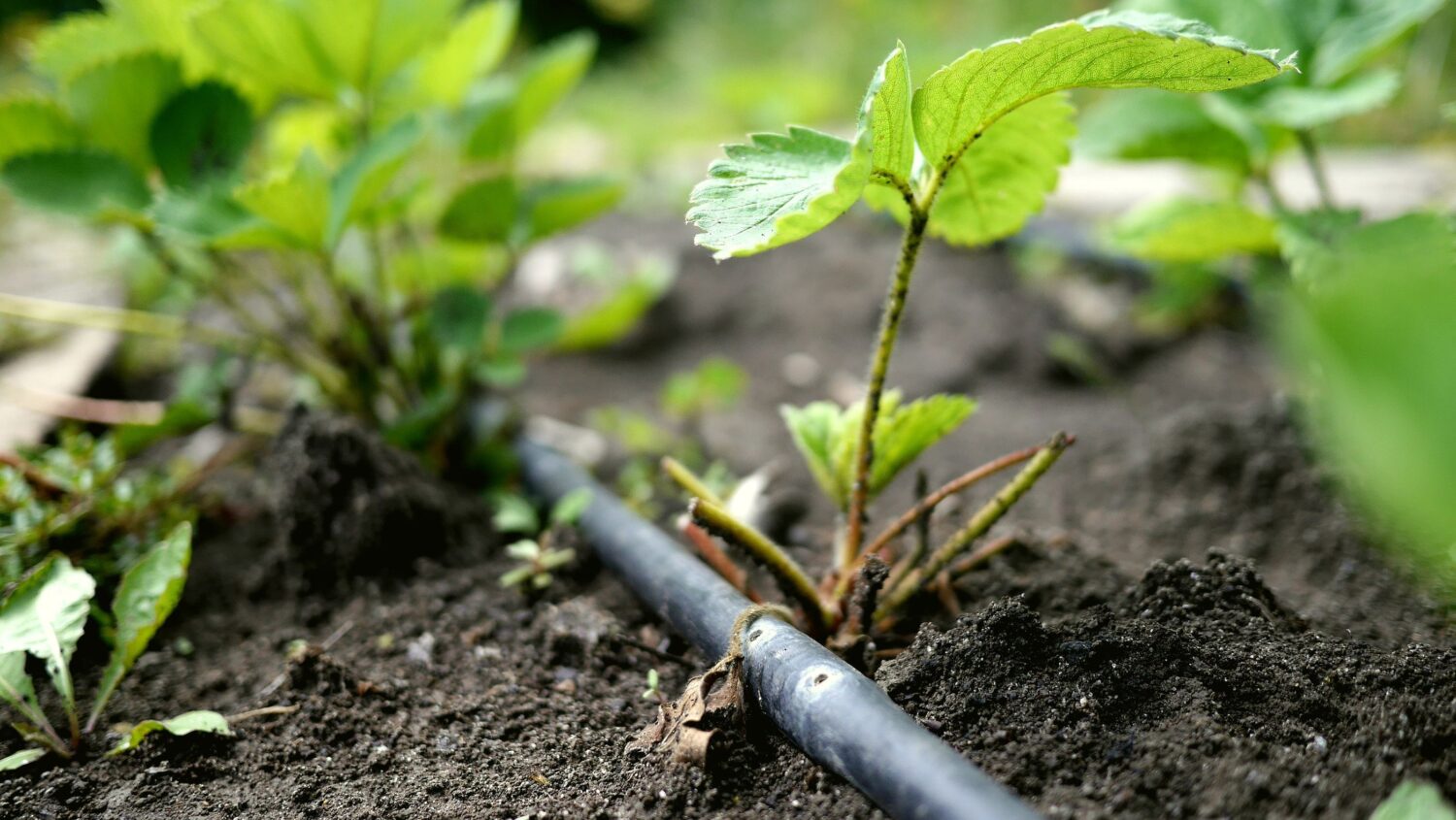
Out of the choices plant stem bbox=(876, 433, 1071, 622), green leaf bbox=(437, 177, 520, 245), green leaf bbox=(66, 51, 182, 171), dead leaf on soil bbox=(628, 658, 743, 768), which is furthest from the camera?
green leaf bbox=(437, 177, 520, 245)

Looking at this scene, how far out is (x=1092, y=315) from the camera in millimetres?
2482

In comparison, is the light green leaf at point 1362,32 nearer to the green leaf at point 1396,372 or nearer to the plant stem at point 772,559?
the green leaf at point 1396,372

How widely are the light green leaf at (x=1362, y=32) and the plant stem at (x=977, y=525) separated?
2.99 ft

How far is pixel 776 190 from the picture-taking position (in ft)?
2.91

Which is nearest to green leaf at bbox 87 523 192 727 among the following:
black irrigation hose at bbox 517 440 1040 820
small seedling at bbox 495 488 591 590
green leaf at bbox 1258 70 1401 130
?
small seedling at bbox 495 488 591 590

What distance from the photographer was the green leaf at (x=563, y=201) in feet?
5.71

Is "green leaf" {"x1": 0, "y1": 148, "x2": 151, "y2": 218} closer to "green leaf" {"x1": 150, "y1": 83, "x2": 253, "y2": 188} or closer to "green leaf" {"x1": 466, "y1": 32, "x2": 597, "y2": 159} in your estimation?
"green leaf" {"x1": 150, "y1": 83, "x2": 253, "y2": 188}

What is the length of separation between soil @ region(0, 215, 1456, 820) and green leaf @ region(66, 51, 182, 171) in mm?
567

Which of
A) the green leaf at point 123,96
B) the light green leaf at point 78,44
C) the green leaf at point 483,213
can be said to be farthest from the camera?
the green leaf at point 483,213

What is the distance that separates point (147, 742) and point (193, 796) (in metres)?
0.13

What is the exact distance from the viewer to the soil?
860mm

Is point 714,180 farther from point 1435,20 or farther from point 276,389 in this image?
point 1435,20

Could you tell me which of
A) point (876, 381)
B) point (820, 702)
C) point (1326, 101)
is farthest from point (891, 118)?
point (1326, 101)

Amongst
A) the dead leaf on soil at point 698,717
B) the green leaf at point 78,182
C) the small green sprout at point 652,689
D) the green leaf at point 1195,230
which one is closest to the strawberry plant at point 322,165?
the green leaf at point 78,182
